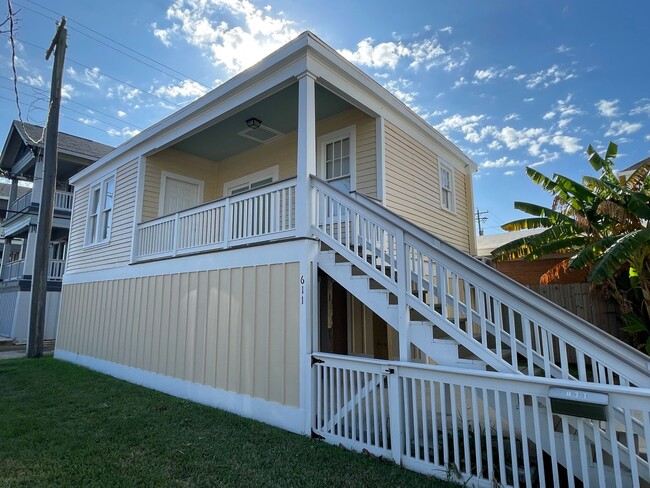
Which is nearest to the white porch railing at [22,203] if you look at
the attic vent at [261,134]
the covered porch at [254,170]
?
the covered porch at [254,170]

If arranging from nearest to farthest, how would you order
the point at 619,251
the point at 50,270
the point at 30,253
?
1. the point at 619,251
2. the point at 30,253
3. the point at 50,270

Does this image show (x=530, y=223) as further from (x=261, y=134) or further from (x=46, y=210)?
(x=46, y=210)

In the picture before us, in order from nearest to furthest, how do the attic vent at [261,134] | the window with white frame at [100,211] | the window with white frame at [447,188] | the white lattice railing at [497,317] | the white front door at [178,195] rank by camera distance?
the white lattice railing at [497,317] → the attic vent at [261,134] → the window with white frame at [447,188] → the white front door at [178,195] → the window with white frame at [100,211]

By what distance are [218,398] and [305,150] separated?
3.99 metres

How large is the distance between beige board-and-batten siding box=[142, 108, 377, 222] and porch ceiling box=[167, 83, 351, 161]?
0.20 metres

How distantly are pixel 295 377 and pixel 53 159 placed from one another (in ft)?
37.3

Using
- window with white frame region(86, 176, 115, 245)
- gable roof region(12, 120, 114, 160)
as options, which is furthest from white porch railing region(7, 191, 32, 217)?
window with white frame region(86, 176, 115, 245)

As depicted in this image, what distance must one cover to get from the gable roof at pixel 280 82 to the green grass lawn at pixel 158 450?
4.85m

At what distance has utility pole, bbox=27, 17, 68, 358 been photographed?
36.6ft

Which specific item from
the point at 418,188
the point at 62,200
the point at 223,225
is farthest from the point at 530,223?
the point at 62,200

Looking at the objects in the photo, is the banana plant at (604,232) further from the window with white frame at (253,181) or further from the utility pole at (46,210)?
the utility pole at (46,210)

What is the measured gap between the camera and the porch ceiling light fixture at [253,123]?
7520 millimetres

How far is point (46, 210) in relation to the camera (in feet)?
38.0

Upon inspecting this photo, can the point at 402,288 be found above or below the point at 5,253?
below
